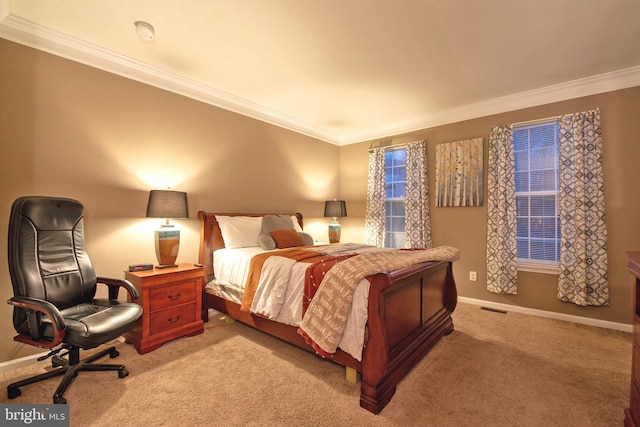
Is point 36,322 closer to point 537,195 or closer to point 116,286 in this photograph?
point 116,286

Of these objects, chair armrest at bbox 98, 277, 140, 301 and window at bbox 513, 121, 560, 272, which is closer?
chair armrest at bbox 98, 277, 140, 301

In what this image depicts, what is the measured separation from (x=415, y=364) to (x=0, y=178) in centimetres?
357

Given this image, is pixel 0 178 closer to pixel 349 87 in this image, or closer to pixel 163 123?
pixel 163 123

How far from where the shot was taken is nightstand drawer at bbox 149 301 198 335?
2.50m

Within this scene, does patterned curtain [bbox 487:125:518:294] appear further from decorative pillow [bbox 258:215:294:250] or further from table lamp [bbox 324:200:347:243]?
decorative pillow [bbox 258:215:294:250]

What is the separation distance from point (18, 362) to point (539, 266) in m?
5.26

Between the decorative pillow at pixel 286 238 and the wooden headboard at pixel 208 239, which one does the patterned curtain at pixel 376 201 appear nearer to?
the decorative pillow at pixel 286 238

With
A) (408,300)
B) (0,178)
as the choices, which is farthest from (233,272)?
(0,178)

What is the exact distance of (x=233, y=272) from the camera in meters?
2.90

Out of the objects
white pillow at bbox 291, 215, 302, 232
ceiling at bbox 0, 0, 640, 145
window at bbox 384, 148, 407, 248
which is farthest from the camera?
window at bbox 384, 148, 407, 248

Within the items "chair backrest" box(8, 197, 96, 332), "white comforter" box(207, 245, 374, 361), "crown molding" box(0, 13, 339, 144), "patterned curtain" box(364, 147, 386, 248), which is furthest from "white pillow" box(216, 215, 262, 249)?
"patterned curtain" box(364, 147, 386, 248)

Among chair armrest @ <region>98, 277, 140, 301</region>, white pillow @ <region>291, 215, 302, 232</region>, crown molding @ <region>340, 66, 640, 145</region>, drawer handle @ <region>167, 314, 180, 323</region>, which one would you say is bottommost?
drawer handle @ <region>167, 314, 180, 323</region>

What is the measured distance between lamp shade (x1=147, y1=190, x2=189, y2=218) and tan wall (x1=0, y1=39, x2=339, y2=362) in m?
0.35

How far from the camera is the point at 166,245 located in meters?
2.77
